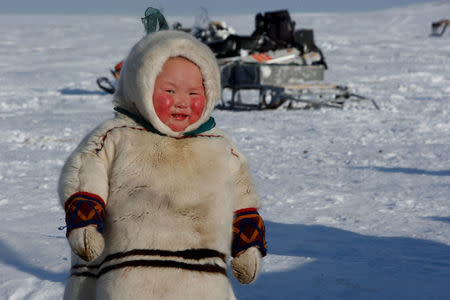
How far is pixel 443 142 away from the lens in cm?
905

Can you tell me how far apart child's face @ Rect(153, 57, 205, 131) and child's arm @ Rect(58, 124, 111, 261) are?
0.22m

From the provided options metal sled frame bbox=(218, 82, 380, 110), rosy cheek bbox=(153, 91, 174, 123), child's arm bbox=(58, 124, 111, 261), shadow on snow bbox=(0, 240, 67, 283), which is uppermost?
rosy cheek bbox=(153, 91, 174, 123)

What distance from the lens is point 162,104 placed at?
7.06ft

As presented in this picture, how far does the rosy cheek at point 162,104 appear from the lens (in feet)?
7.05

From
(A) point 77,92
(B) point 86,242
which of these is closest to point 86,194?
(B) point 86,242

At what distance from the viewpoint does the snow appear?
12.6ft

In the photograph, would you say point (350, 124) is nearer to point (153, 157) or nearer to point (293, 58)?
point (293, 58)

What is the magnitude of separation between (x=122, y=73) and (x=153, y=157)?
34 centimetres

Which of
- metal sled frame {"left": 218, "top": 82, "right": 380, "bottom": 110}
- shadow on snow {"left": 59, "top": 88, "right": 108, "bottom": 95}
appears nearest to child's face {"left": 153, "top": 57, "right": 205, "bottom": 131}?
metal sled frame {"left": 218, "top": 82, "right": 380, "bottom": 110}

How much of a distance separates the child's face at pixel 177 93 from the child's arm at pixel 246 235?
0.24m

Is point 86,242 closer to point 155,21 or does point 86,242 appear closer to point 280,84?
point 155,21

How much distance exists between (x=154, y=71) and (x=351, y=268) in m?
2.40

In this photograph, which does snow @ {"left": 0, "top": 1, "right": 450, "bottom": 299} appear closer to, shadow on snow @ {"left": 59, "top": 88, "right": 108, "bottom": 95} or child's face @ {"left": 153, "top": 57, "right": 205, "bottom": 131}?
shadow on snow @ {"left": 59, "top": 88, "right": 108, "bottom": 95}

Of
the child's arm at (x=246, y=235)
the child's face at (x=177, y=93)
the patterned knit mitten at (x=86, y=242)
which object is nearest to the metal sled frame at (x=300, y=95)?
the child's arm at (x=246, y=235)
